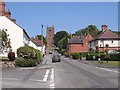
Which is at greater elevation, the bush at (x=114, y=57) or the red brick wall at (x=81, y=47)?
the red brick wall at (x=81, y=47)

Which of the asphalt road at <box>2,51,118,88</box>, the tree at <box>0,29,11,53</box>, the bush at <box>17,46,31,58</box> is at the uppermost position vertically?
the tree at <box>0,29,11,53</box>

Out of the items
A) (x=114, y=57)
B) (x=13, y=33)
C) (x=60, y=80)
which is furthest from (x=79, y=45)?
(x=60, y=80)

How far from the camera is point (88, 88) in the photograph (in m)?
15.5

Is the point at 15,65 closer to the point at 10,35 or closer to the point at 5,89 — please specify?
the point at 10,35

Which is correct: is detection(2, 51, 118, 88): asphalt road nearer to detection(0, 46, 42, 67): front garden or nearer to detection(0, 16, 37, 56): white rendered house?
detection(0, 46, 42, 67): front garden

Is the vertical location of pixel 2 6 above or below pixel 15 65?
above

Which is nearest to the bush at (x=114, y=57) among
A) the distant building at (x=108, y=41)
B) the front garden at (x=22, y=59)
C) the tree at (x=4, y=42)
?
the tree at (x=4, y=42)

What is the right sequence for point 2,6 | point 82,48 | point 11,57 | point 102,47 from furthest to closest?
point 82,48, point 102,47, point 2,6, point 11,57

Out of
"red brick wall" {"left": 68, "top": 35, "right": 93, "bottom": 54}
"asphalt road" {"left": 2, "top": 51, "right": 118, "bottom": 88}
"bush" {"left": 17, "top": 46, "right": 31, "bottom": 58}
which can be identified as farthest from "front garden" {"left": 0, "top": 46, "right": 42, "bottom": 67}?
"red brick wall" {"left": 68, "top": 35, "right": 93, "bottom": 54}

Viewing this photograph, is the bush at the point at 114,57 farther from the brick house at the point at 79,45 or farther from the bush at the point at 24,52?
the brick house at the point at 79,45

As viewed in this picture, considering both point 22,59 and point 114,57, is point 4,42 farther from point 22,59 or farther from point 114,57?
point 114,57

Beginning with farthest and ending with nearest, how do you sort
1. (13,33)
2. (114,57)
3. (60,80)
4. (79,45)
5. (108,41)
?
(79,45) → (108,41) → (114,57) → (13,33) → (60,80)

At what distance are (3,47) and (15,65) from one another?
14690 millimetres

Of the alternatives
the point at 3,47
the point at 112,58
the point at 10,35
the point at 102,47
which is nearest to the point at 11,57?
the point at 3,47
